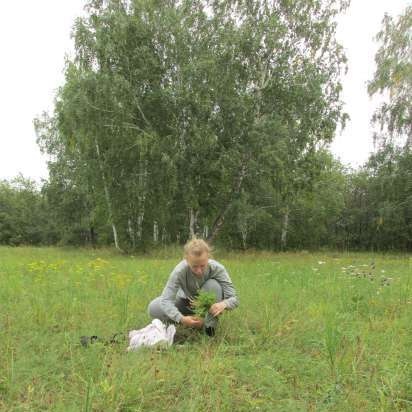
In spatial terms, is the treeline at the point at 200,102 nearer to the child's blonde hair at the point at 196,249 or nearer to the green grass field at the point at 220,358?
the green grass field at the point at 220,358

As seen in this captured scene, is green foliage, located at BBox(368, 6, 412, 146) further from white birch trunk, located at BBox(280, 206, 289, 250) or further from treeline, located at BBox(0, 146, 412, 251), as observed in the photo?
white birch trunk, located at BBox(280, 206, 289, 250)

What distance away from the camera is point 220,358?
3.21 meters

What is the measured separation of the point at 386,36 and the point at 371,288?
631 inches

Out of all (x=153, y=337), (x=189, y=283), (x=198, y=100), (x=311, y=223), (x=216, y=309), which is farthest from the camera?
(x=311, y=223)

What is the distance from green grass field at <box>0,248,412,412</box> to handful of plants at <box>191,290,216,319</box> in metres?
0.26

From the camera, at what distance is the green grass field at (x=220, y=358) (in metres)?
2.60

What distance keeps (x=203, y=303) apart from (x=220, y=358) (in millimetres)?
656

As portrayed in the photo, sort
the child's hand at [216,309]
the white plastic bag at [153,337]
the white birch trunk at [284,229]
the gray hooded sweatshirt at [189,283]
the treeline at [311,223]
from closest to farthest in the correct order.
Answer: the white plastic bag at [153,337]
the child's hand at [216,309]
the gray hooded sweatshirt at [189,283]
the treeline at [311,223]
the white birch trunk at [284,229]

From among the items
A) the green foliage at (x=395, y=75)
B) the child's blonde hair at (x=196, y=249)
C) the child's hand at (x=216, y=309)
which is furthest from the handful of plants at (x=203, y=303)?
the green foliage at (x=395, y=75)

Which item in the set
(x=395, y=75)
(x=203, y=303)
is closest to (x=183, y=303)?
(x=203, y=303)

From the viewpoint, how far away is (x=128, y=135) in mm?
15055

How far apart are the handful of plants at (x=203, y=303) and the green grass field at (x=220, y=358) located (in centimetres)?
26

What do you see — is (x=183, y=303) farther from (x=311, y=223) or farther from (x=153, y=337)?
(x=311, y=223)

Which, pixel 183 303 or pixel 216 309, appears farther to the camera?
pixel 183 303
